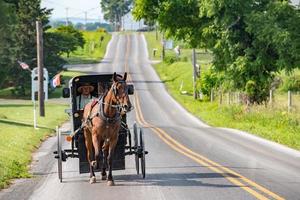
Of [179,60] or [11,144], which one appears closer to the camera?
[11,144]

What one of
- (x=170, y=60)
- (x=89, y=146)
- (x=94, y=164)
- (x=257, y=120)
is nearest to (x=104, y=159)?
(x=94, y=164)

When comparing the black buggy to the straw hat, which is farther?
the straw hat

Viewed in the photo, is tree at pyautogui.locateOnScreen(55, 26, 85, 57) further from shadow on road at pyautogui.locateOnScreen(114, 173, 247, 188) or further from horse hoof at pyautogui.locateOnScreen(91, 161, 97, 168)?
horse hoof at pyautogui.locateOnScreen(91, 161, 97, 168)

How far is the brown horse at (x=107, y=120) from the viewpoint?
12445mm

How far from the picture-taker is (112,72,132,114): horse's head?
12.1 m

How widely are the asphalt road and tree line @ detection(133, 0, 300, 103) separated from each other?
24.6 ft

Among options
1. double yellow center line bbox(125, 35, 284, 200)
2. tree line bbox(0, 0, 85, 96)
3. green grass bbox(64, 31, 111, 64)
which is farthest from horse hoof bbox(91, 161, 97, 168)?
green grass bbox(64, 31, 111, 64)

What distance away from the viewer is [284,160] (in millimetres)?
17719

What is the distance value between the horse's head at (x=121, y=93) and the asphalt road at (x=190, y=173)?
5.48 feet

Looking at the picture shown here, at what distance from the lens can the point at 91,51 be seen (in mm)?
122000

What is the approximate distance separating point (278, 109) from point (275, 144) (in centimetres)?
868

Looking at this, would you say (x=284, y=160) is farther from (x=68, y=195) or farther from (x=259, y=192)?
(x=68, y=195)

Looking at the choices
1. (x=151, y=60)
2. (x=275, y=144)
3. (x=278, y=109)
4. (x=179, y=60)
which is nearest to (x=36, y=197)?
(x=275, y=144)

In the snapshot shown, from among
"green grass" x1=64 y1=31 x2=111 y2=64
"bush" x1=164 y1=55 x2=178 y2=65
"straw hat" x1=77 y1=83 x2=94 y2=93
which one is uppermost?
"green grass" x1=64 y1=31 x2=111 y2=64
